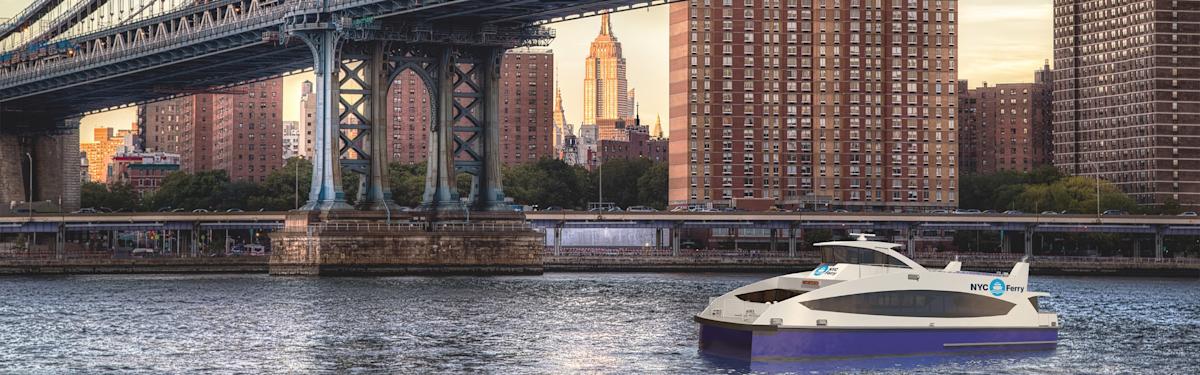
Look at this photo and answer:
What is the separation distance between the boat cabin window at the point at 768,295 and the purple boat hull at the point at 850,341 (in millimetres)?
1224

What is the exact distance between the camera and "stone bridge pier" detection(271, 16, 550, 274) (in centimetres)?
12131

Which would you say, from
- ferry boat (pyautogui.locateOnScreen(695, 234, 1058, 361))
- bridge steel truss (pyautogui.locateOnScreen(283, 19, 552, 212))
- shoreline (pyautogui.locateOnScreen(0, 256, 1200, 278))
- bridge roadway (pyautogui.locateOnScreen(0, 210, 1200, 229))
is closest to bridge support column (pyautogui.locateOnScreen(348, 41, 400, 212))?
bridge steel truss (pyautogui.locateOnScreen(283, 19, 552, 212))

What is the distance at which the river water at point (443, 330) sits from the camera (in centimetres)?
5981

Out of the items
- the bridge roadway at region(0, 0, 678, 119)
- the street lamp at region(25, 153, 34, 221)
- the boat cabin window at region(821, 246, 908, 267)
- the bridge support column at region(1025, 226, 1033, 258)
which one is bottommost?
the bridge support column at region(1025, 226, 1033, 258)

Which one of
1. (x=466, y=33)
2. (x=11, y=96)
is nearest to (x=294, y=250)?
(x=466, y=33)

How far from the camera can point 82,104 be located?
7032 inches

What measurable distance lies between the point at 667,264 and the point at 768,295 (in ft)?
303

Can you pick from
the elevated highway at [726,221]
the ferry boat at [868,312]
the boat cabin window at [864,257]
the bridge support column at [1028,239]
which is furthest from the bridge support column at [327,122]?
the boat cabin window at [864,257]

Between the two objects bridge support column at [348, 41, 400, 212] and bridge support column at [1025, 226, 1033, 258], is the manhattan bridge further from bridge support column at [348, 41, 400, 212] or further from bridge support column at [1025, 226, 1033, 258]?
bridge support column at [1025, 226, 1033, 258]

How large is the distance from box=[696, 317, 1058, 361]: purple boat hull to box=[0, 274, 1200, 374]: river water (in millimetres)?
371

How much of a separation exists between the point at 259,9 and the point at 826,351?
80.1 metres

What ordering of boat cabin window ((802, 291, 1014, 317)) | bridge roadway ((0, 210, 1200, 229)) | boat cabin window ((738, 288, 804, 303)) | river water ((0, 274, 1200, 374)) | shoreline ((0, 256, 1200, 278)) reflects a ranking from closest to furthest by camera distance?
boat cabin window ((802, 291, 1014, 317)), boat cabin window ((738, 288, 804, 303)), river water ((0, 274, 1200, 374)), shoreline ((0, 256, 1200, 278)), bridge roadway ((0, 210, 1200, 229))

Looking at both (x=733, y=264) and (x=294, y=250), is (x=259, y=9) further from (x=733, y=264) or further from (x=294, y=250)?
(x=733, y=264)

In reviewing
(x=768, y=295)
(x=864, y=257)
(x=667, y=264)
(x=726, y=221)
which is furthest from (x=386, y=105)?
(x=768, y=295)
